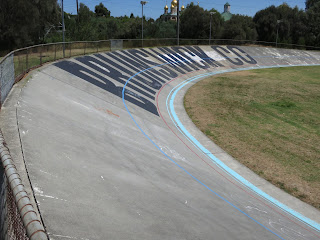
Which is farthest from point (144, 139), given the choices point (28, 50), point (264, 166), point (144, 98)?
point (28, 50)

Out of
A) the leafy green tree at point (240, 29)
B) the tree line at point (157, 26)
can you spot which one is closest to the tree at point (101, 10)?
the tree line at point (157, 26)

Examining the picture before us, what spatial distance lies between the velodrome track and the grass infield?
0.95 metres

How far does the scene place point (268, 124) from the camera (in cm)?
1914

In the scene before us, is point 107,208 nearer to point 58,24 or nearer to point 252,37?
point 58,24

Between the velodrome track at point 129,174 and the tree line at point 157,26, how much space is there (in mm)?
34934

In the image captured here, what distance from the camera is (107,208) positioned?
6.75 metres

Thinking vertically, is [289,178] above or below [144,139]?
below

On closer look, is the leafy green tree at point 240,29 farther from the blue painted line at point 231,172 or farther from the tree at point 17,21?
the blue painted line at point 231,172

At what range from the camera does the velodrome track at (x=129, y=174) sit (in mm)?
6562

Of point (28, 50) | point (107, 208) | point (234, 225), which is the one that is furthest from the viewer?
point (28, 50)

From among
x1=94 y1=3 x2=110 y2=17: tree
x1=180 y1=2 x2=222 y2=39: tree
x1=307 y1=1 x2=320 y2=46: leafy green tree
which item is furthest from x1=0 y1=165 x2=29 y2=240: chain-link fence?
x1=94 y1=3 x2=110 y2=17: tree

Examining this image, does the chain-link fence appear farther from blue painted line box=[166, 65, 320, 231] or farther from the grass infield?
the grass infield

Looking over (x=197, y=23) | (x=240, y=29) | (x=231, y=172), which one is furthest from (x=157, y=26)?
(x=231, y=172)

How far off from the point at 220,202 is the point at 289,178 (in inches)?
174
